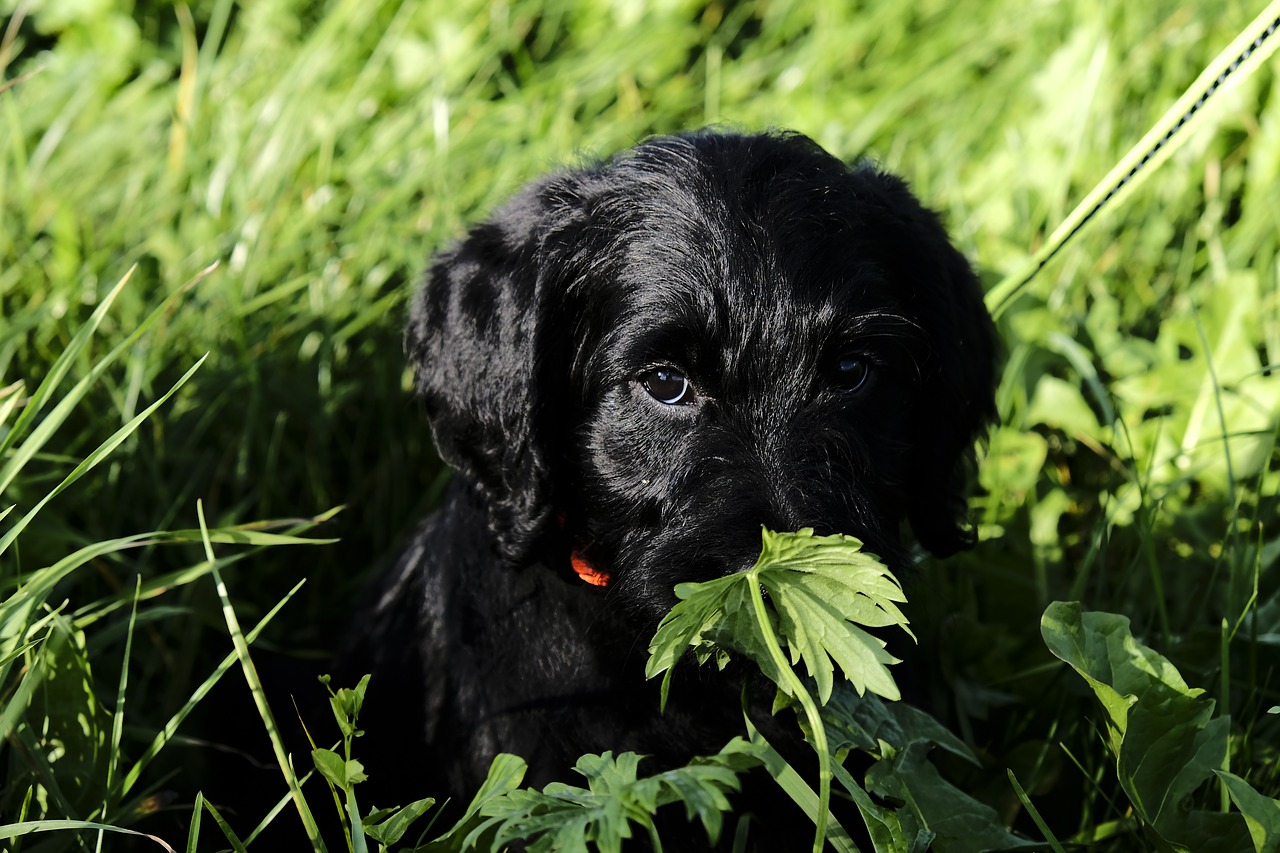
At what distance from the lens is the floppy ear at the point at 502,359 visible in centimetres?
229

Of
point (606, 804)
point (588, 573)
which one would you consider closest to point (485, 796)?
point (606, 804)

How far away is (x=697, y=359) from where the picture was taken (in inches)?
86.6

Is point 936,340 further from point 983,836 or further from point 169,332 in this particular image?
point 169,332

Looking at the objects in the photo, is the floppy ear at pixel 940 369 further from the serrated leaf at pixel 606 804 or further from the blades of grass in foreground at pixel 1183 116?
the serrated leaf at pixel 606 804

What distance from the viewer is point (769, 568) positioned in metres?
1.59

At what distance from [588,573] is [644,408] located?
1.20ft

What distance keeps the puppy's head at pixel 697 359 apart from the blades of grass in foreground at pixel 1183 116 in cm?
32

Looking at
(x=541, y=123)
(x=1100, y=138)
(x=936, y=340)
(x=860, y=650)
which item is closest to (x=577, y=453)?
(x=936, y=340)

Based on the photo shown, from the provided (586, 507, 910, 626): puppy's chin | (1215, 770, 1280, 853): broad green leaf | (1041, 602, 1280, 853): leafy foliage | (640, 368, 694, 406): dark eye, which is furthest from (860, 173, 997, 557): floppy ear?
(1215, 770, 1280, 853): broad green leaf

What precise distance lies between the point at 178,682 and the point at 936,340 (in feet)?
6.69

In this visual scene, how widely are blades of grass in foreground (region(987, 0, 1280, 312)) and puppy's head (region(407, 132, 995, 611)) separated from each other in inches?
12.7

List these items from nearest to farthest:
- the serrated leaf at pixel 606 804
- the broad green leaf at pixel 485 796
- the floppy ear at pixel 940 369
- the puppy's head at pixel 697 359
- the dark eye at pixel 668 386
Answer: the serrated leaf at pixel 606 804 < the broad green leaf at pixel 485 796 < the puppy's head at pixel 697 359 < the dark eye at pixel 668 386 < the floppy ear at pixel 940 369

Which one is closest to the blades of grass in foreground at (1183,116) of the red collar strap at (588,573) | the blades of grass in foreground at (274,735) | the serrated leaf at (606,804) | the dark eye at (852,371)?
the dark eye at (852,371)

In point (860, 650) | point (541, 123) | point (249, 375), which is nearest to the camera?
point (860, 650)
